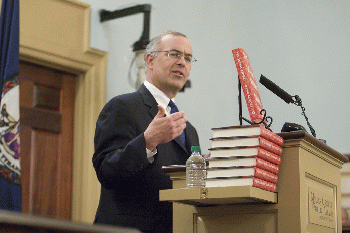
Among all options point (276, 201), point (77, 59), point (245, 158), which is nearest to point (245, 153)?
point (245, 158)

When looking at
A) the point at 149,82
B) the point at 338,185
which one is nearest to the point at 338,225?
the point at 338,185

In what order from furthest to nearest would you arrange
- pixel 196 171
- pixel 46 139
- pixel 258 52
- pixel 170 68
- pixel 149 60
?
pixel 258 52, pixel 46 139, pixel 149 60, pixel 170 68, pixel 196 171

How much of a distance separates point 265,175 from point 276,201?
0.11 metres

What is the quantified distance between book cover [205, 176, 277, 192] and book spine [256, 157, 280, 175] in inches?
1.4

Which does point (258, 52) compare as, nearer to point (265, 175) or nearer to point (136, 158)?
point (136, 158)

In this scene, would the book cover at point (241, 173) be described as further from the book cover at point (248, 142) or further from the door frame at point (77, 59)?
the door frame at point (77, 59)

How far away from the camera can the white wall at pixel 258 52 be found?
3.82 m

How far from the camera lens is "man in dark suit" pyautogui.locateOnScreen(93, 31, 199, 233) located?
175cm

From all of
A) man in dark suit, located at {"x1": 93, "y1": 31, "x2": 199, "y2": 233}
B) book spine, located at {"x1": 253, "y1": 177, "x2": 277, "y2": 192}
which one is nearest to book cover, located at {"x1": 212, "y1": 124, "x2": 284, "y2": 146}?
book spine, located at {"x1": 253, "y1": 177, "x2": 277, "y2": 192}

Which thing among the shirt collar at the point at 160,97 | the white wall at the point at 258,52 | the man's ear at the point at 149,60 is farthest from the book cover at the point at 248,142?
the white wall at the point at 258,52

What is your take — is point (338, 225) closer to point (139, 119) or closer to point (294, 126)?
point (294, 126)

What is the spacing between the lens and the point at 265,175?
1.47 metres

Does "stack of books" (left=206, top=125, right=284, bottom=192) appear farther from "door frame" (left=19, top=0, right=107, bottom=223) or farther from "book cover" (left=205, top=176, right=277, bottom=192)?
"door frame" (left=19, top=0, right=107, bottom=223)

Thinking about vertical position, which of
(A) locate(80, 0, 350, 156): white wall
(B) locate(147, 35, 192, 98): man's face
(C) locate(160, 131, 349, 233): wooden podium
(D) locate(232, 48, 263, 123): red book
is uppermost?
(A) locate(80, 0, 350, 156): white wall
